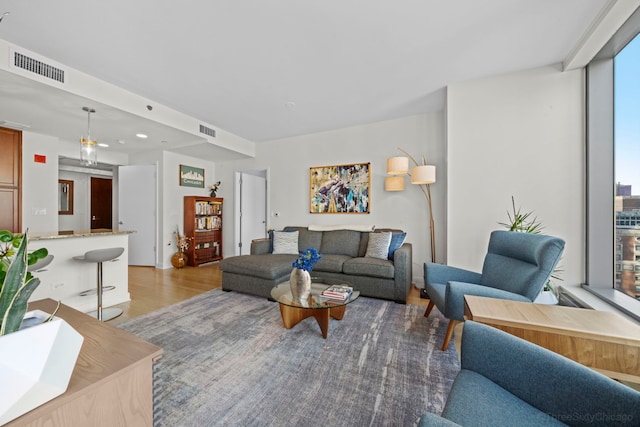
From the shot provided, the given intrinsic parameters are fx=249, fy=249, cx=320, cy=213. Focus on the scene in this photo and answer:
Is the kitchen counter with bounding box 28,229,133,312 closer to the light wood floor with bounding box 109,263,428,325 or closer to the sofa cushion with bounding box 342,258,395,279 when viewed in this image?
the light wood floor with bounding box 109,263,428,325

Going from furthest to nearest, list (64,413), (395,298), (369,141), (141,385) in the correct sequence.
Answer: (369,141), (395,298), (141,385), (64,413)

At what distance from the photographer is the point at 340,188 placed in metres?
4.30

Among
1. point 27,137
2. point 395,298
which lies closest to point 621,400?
point 395,298

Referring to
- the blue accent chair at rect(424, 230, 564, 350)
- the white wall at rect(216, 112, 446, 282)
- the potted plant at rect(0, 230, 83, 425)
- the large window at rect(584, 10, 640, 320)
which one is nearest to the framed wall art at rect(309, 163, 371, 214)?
the white wall at rect(216, 112, 446, 282)

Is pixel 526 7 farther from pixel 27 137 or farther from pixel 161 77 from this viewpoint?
pixel 27 137

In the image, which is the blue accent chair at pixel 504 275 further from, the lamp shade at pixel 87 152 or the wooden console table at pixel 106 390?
the lamp shade at pixel 87 152

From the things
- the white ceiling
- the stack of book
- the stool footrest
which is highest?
the white ceiling

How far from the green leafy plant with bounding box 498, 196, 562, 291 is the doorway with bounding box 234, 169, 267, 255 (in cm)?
415

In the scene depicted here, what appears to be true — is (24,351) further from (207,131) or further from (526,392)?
(207,131)

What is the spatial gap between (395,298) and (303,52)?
2819 mm

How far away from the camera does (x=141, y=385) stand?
807mm

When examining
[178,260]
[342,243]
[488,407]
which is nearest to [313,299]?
[488,407]

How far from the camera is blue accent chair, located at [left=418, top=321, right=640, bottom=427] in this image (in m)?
0.76

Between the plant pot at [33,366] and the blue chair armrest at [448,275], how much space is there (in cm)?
248
